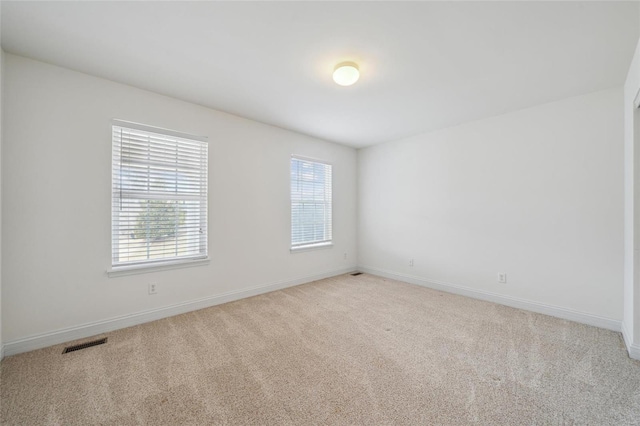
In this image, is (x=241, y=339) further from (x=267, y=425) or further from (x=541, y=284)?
(x=541, y=284)

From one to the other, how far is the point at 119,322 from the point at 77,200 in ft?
4.24

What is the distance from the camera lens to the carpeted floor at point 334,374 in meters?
1.57

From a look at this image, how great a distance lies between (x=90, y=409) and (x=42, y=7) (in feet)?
8.58

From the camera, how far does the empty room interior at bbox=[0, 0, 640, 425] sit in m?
1.73

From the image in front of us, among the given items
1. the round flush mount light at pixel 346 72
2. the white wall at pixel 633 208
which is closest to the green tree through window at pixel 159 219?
the round flush mount light at pixel 346 72

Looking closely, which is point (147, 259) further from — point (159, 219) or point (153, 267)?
point (159, 219)

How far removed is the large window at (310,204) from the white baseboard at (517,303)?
1.51m

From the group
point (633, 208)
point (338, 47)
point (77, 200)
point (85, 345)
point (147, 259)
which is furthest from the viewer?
point (147, 259)

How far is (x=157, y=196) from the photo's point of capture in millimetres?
2912

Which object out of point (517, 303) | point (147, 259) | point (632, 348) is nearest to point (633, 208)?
point (632, 348)

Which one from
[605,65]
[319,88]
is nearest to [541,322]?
[605,65]

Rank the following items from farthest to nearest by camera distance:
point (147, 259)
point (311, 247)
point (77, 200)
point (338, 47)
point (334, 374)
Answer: point (311, 247) → point (147, 259) → point (77, 200) → point (338, 47) → point (334, 374)

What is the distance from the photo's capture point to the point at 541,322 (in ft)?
9.33

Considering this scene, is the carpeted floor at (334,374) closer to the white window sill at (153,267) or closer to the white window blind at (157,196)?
the white window sill at (153,267)
